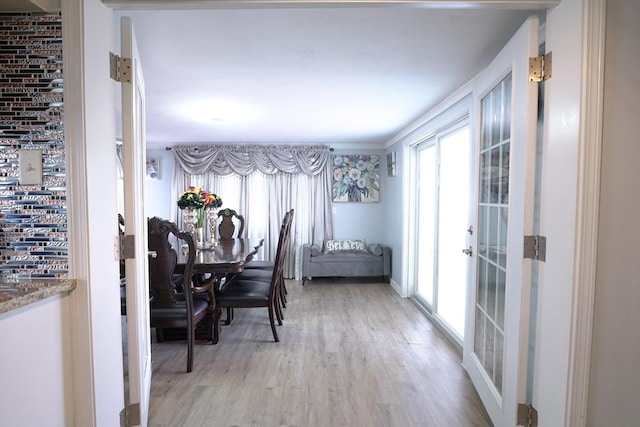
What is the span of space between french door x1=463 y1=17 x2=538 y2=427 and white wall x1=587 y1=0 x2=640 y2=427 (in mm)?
261

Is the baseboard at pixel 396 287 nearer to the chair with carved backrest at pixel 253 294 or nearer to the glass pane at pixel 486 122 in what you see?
the chair with carved backrest at pixel 253 294

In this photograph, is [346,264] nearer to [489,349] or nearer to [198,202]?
[198,202]

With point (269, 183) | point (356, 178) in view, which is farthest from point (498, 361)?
point (269, 183)

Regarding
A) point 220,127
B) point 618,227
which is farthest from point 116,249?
point 220,127

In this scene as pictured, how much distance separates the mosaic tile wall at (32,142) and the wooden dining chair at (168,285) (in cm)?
103

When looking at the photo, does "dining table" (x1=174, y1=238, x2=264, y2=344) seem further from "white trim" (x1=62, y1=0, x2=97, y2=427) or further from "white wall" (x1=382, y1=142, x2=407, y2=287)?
"white wall" (x1=382, y1=142, x2=407, y2=287)

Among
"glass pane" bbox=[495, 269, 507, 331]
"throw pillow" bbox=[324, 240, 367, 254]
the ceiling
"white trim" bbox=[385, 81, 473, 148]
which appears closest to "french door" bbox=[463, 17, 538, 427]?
"glass pane" bbox=[495, 269, 507, 331]

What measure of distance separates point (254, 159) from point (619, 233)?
4.95m

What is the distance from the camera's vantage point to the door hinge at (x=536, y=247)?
54.9 inches

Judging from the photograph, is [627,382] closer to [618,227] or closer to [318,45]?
[618,227]

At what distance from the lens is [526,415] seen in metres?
1.50

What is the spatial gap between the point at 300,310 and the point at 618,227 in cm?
320

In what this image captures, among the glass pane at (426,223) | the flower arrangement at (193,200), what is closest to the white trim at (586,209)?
the glass pane at (426,223)

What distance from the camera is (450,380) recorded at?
2367 millimetres
